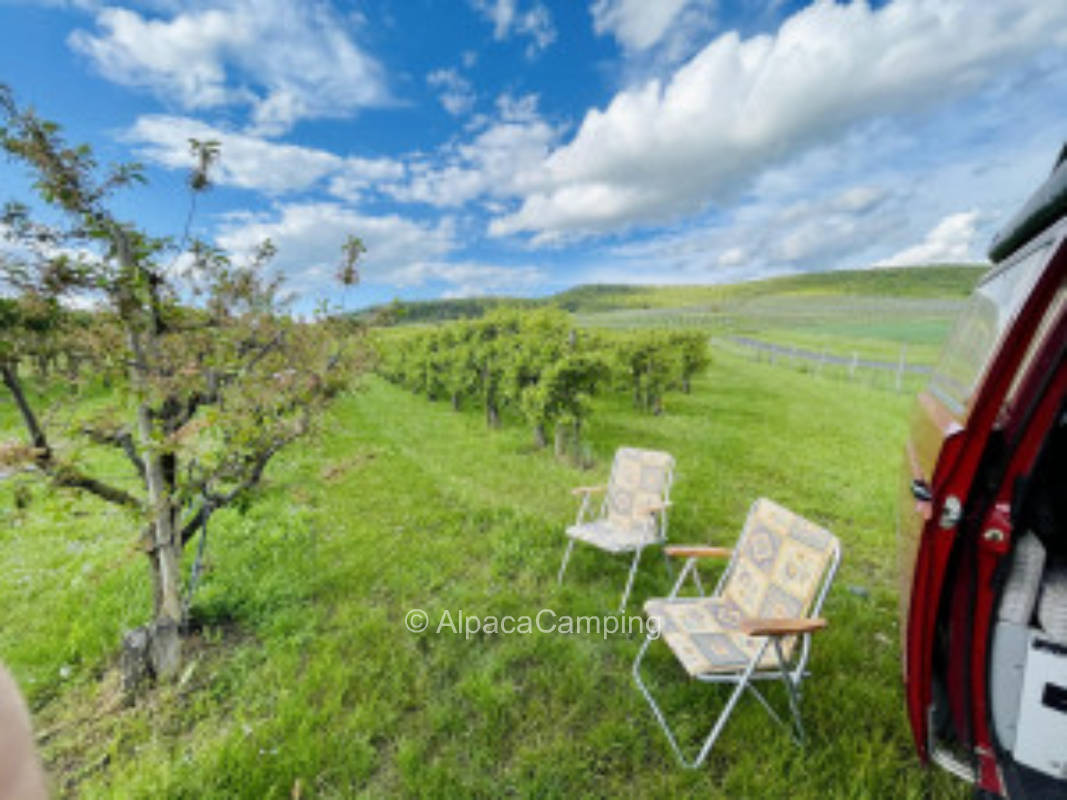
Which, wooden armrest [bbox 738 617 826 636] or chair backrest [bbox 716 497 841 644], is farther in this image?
chair backrest [bbox 716 497 841 644]

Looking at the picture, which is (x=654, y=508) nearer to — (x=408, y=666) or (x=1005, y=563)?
(x=408, y=666)

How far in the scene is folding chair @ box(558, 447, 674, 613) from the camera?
3844 mm

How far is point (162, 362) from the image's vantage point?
Answer: 8.83 feet

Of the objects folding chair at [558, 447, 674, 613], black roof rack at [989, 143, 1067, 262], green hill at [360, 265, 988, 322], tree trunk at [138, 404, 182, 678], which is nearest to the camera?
black roof rack at [989, 143, 1067, 262]

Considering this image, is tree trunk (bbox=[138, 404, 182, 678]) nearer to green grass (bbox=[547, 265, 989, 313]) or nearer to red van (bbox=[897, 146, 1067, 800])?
red van (bbox=[897, 146, 1067, 800])

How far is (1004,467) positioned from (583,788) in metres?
2.17

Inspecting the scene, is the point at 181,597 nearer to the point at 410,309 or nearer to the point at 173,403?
the point at 173,403

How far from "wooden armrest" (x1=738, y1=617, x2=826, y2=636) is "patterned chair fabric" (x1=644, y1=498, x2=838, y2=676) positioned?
0.77 ft

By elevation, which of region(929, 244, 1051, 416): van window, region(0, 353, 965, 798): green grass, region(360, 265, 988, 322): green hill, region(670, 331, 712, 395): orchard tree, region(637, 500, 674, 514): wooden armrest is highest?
region(360, 265, 988, 322): green hill

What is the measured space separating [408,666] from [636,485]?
2362 millimetres

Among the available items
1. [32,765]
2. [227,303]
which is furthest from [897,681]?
[227,303]

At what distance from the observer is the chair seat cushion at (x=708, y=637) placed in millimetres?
2389

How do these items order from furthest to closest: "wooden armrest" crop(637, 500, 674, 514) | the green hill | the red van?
the green hill < "wooden armrest" crop(637, 500, 674, 514) < the red van

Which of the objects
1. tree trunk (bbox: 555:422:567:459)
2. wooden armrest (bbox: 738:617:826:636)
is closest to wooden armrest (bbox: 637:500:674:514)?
wooden armrest (bbox: 738:617:826:636)
